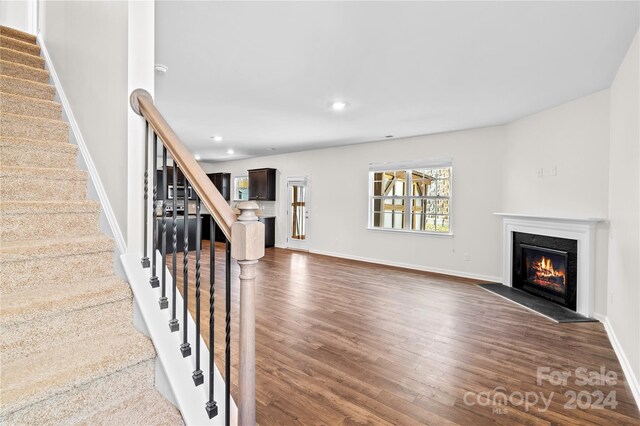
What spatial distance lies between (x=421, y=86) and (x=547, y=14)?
1.35m

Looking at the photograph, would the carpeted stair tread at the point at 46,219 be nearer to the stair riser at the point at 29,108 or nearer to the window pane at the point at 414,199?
the stair riser at the point at 29,108

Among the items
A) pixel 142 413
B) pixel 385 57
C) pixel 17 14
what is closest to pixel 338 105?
pixel 385 57

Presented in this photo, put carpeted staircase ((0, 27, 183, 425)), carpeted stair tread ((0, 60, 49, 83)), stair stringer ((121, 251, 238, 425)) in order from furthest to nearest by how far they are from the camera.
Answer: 1. carpeted stair tread ((0, 60, 49, 83))
2. stair stringer ((121, 251, 238, 425))
3. carpeted staircase ((0, 27, 183, 425))

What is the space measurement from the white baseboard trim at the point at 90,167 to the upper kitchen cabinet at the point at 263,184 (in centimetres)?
576

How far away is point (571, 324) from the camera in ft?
10.9

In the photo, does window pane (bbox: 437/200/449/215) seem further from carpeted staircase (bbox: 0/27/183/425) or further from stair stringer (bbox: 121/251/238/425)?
carpeted staircase (bbox: 0/27/183/425)

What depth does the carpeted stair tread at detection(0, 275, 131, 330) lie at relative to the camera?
118 centimetres

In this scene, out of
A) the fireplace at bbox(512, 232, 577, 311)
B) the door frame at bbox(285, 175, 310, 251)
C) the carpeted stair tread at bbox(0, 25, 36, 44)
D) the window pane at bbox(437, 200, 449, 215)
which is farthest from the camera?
the door frame at bbox(285, 175, 310, 251)

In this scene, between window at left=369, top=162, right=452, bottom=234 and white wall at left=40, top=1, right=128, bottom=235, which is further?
window at left=369, top=162, right=452, bottom=234

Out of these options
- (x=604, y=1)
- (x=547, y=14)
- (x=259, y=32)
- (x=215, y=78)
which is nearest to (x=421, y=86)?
(x=547, y=14)

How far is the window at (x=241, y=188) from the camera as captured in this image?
9.49m

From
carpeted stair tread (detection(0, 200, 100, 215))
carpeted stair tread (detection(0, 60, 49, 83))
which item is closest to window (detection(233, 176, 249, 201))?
carpeted stair tread (detection(0, 60, 49, 83))

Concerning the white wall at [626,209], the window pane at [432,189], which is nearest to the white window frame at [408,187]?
the window pane at [432,189]

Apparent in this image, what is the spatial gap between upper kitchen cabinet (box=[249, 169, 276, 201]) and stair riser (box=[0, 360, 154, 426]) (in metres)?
7.24
